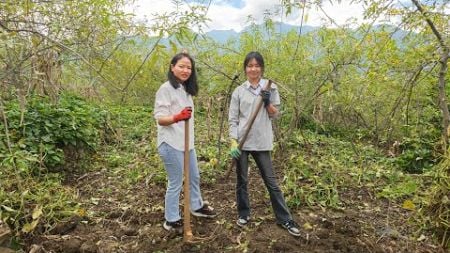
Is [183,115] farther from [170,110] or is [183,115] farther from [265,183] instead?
[265,183]

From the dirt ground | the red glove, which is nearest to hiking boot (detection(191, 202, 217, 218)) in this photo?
the dirt ground

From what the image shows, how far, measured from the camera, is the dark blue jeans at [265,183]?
3.46 meters

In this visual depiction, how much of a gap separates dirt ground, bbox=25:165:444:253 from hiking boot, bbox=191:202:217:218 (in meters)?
0.05

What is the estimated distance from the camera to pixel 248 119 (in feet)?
11.4

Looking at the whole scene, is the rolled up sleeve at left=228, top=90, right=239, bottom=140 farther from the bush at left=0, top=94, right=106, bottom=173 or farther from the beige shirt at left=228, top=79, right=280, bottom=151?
the bush at left=0, top=94, right=106, bottom=173

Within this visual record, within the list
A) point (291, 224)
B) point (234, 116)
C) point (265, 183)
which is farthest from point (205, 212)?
point (234, 116)

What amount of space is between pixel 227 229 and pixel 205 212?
1.12 feet

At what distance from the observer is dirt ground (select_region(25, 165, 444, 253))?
333cm

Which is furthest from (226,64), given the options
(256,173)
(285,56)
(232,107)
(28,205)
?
(28,205)

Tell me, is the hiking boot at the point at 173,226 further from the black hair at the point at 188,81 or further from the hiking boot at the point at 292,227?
the black hair at the point at 188,81

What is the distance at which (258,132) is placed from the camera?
3.42m

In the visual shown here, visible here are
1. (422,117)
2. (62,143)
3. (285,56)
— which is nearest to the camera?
(62,143)

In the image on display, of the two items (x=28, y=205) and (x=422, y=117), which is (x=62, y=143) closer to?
(x=28, y=205)

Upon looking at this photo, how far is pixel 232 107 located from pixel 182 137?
1.74 feet
